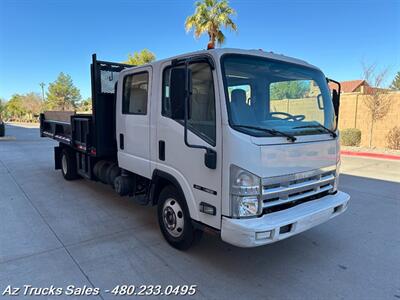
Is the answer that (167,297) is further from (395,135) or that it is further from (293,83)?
(395,135)

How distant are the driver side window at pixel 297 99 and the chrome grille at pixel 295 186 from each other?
25.7 inches

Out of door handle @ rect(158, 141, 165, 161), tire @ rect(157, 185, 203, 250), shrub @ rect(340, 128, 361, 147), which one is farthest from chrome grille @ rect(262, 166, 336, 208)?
shrub @ rect(340, 128, 361, 147)

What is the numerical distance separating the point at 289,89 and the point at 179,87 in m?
1.42

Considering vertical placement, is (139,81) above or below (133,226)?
above

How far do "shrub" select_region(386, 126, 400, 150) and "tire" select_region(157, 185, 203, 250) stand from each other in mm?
13723

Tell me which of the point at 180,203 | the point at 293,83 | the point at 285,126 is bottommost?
the point at 180,203

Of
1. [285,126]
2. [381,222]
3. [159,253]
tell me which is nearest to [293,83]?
[285,126]

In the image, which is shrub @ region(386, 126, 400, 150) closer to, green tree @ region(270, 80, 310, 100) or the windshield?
the windshield

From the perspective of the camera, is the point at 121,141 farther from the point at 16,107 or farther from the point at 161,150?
the point at 16,107

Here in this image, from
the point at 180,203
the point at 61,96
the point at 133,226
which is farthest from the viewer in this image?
the point at 61,96

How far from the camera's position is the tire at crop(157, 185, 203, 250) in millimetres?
3447

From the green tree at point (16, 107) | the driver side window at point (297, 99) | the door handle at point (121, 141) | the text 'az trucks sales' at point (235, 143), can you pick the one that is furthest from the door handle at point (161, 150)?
the green tree at point (16, 107)

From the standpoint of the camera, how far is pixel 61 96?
2660 inches

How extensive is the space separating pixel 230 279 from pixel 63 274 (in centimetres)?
175
